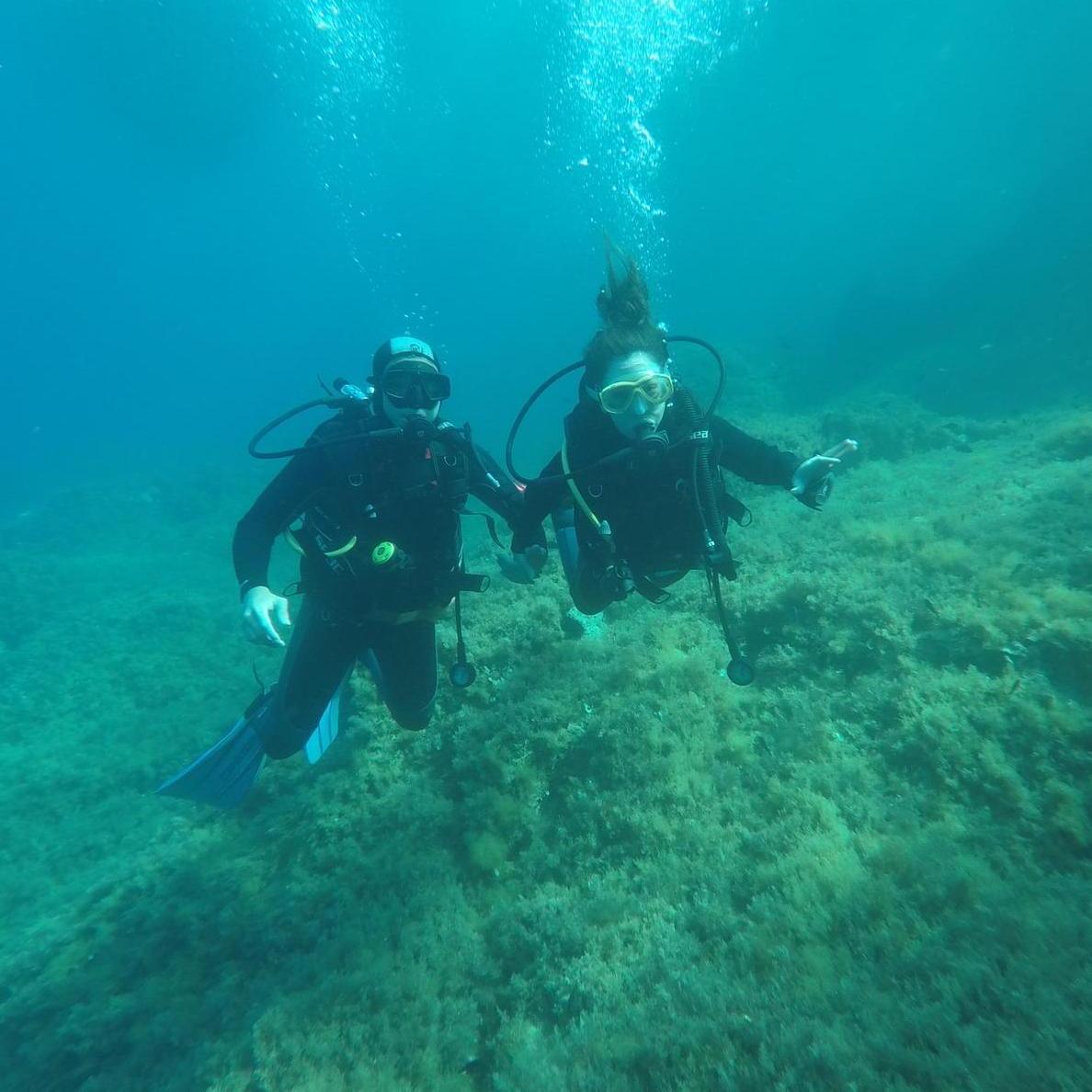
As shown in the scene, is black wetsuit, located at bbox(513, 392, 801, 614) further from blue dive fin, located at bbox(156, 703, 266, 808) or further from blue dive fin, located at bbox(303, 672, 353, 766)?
blue dive fin, located at bbox(156, 703, 266, 808)

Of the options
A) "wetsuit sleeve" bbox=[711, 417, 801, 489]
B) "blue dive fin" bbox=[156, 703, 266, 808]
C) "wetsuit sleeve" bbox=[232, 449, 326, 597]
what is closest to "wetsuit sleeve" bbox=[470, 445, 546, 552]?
"wetsuit sleeve" bbox=[232, 449, 326, 597]

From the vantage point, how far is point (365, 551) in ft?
13.6

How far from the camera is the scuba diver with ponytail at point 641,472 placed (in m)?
3.79

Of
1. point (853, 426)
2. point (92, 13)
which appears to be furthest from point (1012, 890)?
point (92, 13)

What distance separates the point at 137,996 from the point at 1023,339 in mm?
29264

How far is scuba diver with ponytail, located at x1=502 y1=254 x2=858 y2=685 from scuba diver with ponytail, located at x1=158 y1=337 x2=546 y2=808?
0.52m

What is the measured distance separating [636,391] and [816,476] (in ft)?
4.55

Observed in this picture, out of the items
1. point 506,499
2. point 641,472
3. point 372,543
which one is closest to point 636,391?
point 641,472

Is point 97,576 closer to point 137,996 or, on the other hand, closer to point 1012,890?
point 137,996

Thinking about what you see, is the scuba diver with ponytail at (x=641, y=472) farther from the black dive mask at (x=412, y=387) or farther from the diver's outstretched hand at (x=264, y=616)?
the diver's outstretched hand at (x=264, y=616)

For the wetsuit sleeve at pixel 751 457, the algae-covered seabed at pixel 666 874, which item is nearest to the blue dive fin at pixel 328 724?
the algae-covered seabed at pixel 666 874

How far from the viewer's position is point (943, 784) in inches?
146

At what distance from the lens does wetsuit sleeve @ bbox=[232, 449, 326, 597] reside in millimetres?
4082

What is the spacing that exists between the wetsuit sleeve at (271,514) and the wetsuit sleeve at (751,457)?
319 centimetres
